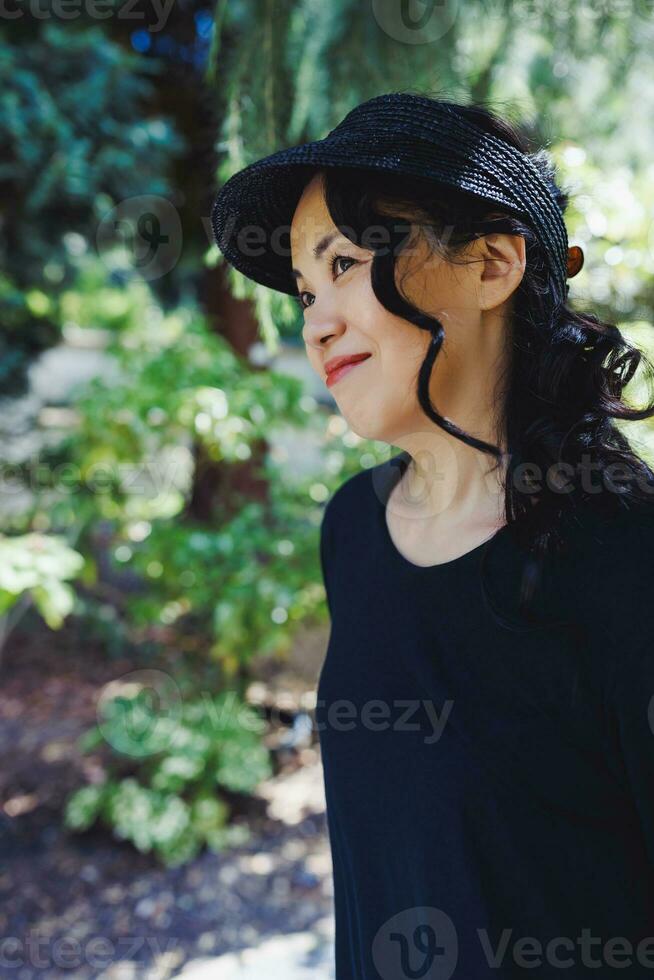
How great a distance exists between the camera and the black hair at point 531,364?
873 millimetres

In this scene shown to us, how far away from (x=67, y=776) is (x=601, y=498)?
318 cm

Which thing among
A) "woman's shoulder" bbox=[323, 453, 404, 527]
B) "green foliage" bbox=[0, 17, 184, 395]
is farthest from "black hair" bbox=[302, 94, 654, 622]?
"green foliage" bbox=[0, 17, 184, 395]

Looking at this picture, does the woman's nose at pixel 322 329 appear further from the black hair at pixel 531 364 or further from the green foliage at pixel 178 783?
the green foliage at pixel 178 783

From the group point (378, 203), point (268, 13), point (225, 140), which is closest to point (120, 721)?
point (225, 140)

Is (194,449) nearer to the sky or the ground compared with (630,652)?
nearer to the sky

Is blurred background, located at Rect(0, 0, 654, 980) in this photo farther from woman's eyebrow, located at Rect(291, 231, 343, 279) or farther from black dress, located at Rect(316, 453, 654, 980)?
black dress, located at Rect(316, 453, 654, 980)

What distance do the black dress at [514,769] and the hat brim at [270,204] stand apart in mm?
464

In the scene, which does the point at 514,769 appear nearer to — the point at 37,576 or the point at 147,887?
the point at 37,576

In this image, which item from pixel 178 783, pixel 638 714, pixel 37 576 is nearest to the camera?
pixel 638 714

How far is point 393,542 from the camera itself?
3.59 ft

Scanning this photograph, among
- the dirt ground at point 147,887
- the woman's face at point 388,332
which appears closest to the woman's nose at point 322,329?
the woman's face at point 388,332

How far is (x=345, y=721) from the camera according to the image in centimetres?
106

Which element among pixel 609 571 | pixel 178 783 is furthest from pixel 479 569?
pixel 178 783

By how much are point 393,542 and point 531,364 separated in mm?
301
